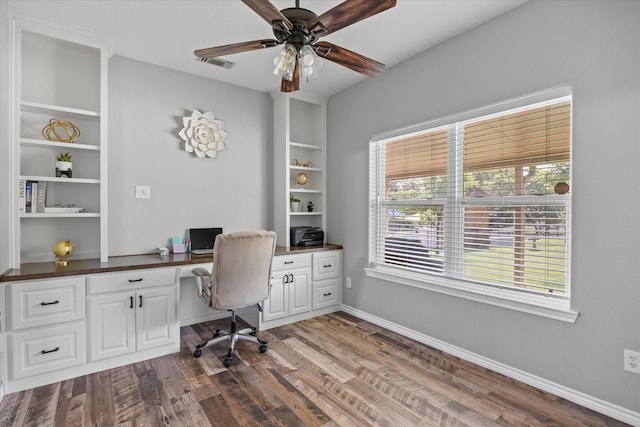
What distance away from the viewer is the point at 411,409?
198 cm

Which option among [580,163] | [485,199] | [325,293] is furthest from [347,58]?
[325,293]

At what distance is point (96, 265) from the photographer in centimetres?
250

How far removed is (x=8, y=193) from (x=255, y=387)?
2259 millimetres

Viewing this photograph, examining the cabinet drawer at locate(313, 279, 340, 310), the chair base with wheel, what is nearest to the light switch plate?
the chair base with wheel

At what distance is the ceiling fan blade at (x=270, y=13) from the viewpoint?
5.00 ft

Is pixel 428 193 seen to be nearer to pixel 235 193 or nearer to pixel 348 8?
pixel 348 8

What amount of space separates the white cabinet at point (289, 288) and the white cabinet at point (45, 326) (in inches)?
59.5

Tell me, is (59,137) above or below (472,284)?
above

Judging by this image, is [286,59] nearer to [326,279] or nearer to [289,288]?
[289,288]

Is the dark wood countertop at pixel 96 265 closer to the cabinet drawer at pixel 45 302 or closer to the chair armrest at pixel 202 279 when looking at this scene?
the cabinet drawer at pixel 45 302

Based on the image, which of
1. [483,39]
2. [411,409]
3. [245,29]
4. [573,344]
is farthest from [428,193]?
[245,29]

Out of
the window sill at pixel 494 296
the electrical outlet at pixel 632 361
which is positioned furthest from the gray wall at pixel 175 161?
the electrical outlet at pixel 632 361

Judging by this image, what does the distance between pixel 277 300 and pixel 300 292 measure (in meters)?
0.29

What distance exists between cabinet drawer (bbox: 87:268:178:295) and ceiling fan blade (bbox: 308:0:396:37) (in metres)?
A: 2.16
